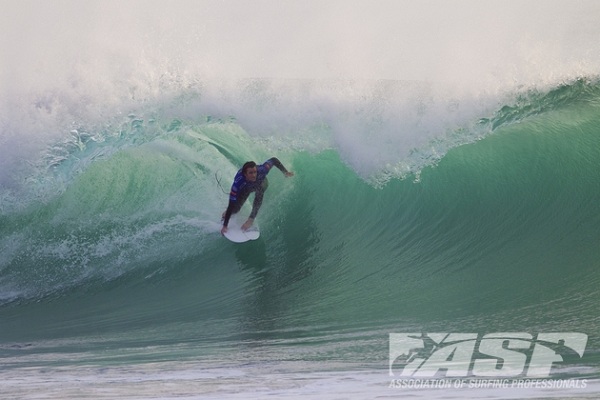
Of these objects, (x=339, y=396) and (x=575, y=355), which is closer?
(x=339, y=396)

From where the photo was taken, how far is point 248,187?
Answer: 7680 mm

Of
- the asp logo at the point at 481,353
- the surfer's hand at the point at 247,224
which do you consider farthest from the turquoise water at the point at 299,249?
the surfer's hand at the point at 247,224

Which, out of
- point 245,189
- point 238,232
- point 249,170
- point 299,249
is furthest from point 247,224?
point 249,170

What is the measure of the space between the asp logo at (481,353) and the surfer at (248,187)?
2.35 metres

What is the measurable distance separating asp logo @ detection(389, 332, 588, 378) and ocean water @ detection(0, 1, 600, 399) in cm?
18

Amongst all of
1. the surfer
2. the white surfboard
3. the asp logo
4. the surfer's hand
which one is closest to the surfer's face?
the surfer

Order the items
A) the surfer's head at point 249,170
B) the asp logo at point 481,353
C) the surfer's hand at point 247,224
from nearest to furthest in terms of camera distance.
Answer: the asp logo at point 481,353 < the surfer's head at point 249,170 < the surfer's hand at point 247,224

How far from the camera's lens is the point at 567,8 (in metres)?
11.1

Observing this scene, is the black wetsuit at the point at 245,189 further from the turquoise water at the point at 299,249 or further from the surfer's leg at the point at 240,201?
the turquoise water at the point at 299,249

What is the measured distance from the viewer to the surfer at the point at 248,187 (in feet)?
24.6

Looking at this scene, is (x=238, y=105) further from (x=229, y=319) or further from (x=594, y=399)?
(x=594, y=399)

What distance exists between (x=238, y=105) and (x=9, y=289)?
11.9ft

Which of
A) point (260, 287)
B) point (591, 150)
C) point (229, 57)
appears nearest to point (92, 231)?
point (260, 287)

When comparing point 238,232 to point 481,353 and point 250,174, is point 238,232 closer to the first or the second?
point 250,174
